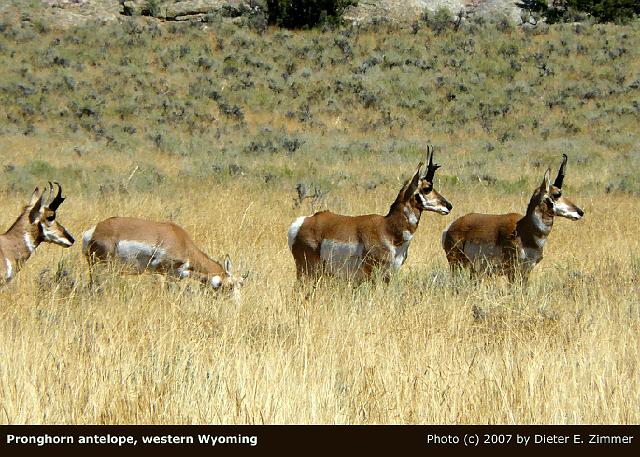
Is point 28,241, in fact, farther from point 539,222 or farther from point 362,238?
point 539,222

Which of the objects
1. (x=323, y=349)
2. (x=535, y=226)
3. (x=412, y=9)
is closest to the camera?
(x=323, y=349)

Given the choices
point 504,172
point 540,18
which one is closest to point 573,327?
point 504,172

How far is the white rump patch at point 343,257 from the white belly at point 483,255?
54.3 inches

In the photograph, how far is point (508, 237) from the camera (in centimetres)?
930

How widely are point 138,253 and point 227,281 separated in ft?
3.07

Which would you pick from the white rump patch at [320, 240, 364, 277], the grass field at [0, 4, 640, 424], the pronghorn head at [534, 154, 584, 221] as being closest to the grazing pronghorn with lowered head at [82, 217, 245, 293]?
the grass field at [0, 4, 640, 424]

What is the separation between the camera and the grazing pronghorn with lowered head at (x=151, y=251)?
343 inches

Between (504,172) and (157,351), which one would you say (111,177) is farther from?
(157,351)

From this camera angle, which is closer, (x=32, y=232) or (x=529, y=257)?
(x=32, y=232)

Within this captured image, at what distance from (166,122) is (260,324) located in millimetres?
25553

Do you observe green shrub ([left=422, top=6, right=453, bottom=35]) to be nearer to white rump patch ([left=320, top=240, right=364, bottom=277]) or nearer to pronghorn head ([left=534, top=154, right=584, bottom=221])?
pronghorn head ([left=534, top=154, right=584, bottom=221])

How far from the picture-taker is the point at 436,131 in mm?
30859

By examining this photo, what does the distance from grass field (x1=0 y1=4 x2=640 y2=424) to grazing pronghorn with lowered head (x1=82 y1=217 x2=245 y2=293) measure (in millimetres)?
388

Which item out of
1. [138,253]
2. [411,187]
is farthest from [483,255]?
[138,253]
